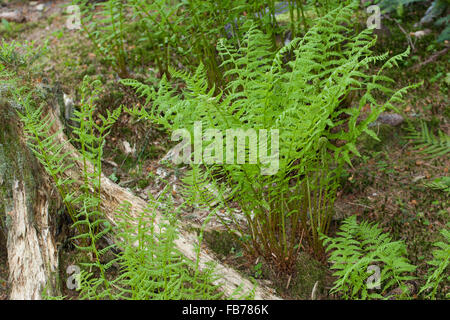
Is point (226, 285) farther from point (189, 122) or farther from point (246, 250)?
point (189, 122)

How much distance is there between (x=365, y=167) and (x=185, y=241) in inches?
53.3

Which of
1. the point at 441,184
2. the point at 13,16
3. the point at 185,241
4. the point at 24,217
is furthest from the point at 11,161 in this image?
the point at 13,16

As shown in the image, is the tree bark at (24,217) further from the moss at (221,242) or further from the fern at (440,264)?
the fern at (440,264)

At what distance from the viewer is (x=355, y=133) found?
2.18 meters

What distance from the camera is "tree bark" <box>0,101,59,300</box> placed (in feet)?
6.76

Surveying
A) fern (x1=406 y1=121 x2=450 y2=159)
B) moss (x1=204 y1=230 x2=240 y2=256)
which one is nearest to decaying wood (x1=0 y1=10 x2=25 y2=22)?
moss (x1=204 y1=230 x2=240 y2=256)

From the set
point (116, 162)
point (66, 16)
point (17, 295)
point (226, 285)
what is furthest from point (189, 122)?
point (66, 16)

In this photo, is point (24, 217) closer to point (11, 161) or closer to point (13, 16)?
point (11, 161)

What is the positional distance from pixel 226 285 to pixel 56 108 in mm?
1582

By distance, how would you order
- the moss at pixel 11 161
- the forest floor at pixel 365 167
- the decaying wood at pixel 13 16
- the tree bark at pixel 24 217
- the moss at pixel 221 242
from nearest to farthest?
the tree bark at pixel 24 217 < the moss at pixel 11 161 < the forest floor at pixel 365 167 < the moss at pixel 221 242 < the decaying wood at pixel 13 16

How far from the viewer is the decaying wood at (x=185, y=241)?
215 cm

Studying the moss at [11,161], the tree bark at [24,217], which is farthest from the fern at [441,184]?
the moss at [11,161]

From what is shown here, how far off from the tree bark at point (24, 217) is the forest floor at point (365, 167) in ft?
0.60

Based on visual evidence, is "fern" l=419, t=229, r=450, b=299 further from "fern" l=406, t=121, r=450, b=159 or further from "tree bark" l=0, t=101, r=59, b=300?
"tree bark" l=0, t=101, r=59, b=300
